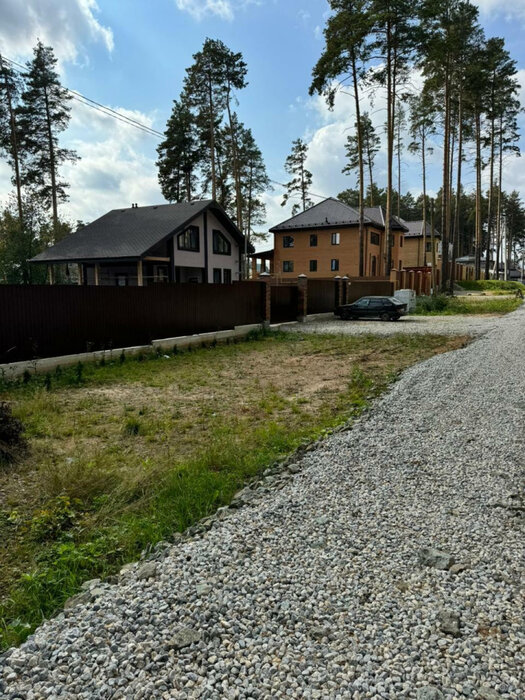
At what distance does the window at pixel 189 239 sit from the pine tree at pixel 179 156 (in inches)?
411

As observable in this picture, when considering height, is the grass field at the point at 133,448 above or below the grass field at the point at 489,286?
below

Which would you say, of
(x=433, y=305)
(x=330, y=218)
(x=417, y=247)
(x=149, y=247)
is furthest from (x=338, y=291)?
(x=417, y=247)

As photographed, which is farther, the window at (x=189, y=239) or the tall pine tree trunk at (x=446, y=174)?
the tall pine tree trunk at (x=446, y=174)

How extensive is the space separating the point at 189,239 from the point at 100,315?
17.5 metres

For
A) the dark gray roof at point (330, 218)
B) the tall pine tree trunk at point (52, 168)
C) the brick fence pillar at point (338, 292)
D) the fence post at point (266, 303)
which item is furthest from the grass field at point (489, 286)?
the tall pine tree trunk at point (52, 168)

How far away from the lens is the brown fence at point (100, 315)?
9.07m

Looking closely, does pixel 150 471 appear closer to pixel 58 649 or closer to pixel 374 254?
pixel 58 649

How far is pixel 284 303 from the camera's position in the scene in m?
19.9

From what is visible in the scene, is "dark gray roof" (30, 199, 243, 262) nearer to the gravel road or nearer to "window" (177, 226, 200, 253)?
"window" (177, 226, 200, 253)

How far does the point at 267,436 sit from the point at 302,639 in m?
3.26

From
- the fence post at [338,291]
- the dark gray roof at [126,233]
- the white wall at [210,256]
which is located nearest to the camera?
the dark gray roof at [126,233]

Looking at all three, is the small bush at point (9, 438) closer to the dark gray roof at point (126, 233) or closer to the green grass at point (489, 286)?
the dark gray roof at point (126, 233)

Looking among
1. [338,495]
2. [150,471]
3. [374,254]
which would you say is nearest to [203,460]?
[150,471]

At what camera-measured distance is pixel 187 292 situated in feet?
44.4
